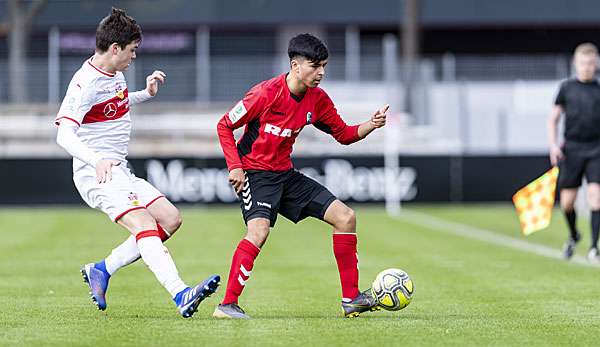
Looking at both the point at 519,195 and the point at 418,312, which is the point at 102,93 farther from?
the point at 519,195

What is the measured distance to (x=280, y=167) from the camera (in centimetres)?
973

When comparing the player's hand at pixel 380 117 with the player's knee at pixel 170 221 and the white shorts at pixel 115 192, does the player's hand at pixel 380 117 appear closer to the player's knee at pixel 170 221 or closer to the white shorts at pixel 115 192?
the player's knee at pixel 170 221

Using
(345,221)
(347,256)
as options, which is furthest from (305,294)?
(345,221)

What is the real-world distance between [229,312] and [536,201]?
7790mm

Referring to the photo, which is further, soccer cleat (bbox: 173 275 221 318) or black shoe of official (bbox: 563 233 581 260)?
black shoe of official (bbox: 563 233 581 260)

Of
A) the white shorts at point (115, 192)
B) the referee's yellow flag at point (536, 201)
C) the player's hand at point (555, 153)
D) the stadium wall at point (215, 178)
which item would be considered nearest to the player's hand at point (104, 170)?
the white shorts at point (115, 192)

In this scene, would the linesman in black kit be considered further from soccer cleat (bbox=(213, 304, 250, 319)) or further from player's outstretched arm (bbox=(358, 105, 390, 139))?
soccer cleat (bbox=(213, 304, 250, 319))

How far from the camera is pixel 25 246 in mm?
17484

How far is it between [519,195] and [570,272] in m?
3.08

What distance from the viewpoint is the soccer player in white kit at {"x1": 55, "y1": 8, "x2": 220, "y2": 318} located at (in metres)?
9.09

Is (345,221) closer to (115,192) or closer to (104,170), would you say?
(115,192)

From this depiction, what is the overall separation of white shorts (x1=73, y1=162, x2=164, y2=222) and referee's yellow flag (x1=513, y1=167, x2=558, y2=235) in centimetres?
732

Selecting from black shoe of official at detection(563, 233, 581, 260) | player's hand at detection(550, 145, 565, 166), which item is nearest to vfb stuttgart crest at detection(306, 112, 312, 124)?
player's hand at detection(550, 145, 565, 166)

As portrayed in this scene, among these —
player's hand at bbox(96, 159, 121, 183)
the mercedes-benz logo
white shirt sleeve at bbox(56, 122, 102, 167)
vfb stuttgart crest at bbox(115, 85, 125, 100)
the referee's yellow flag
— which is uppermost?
vfb stuttgart crest at bbox(115, 85, 125, 100)
